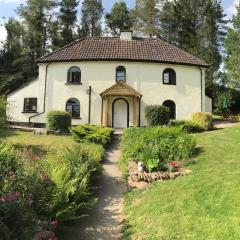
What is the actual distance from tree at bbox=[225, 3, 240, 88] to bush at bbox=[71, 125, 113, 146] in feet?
76.1

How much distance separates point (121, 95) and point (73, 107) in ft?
13.8

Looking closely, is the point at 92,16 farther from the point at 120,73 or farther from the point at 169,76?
the point at 169,76

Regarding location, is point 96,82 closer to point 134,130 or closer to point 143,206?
point 134,130

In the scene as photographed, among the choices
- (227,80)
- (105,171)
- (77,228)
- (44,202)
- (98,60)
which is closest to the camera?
(44,202)

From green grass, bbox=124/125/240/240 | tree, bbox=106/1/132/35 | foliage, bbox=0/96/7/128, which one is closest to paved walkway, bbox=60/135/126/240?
green grass, bbox=124/125/240/240

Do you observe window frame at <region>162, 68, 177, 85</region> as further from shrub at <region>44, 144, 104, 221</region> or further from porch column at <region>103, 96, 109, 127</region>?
shrub at <region>44, 144, 104, 221</region>

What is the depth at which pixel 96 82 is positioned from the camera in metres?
32.2

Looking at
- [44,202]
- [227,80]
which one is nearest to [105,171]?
[44,202]

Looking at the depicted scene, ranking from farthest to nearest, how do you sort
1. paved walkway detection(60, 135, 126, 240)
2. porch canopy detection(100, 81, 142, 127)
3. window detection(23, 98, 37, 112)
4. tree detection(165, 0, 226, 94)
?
tree detection(165, 0, 226, 94), window detection(23, 98, 37, 112), porch canopy detection(100, 81, 142, 127), paved walkway detection(60, 135, 126, 240)

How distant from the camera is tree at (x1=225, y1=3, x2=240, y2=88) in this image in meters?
41.6

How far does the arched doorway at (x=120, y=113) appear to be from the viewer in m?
32.3

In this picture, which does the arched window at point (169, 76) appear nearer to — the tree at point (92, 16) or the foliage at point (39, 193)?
the foliage at point (39, 193)

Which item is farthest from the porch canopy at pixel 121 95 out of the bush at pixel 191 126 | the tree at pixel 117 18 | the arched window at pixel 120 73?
the tree at pixel 117 18

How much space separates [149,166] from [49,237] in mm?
7445
